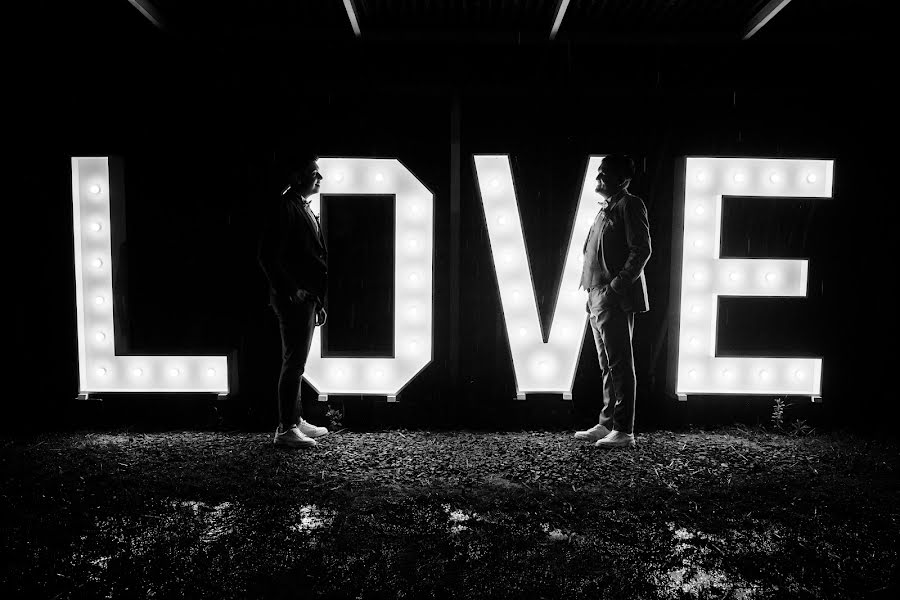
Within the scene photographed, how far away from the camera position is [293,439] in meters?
3.81

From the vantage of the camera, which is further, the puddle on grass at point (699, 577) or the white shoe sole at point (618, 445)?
the white shoe sole at point (618, 445)

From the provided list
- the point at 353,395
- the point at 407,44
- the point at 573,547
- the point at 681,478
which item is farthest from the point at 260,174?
the point at 681,478

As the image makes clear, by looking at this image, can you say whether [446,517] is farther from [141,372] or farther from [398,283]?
[141,372]

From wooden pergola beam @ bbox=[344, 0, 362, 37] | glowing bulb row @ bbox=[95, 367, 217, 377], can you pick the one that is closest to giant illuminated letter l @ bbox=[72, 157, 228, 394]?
glowing bulb row @ bbox=[95, 367, 217, 377]

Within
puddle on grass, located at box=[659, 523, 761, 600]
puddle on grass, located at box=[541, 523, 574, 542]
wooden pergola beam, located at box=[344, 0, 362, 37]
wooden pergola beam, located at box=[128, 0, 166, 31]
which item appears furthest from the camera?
wooden pergola beam, located at box=[128, 0, 166, 31]

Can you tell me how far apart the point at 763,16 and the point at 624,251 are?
7.03ft

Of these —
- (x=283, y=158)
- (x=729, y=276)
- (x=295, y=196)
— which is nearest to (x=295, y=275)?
(x=295, y=196)

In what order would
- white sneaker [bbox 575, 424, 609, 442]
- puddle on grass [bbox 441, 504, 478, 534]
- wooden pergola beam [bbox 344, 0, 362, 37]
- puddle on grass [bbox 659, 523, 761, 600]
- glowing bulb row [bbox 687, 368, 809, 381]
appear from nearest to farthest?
1. puddle on grass [bbox 659, 523, 761, 600]
2. puddle on grass [bbox 441, 504, 478, 534]
3. wooden pergola beam [bbox 344, 0, 362, 37]
4. white sneaker [bbox 575, 424, 609, 442]
5. glowing bulb row [bbox 687, 368, 809, 381]

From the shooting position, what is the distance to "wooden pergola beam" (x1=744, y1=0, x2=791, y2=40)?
3.54 m

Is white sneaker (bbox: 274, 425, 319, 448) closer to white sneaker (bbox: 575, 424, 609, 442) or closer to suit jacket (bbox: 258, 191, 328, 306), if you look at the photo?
suit jacket (bbox: 258, 191, 328, 306)

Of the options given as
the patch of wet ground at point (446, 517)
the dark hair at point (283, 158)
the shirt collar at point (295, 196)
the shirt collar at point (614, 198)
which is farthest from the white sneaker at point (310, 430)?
the shirt collar at point (614, 198)

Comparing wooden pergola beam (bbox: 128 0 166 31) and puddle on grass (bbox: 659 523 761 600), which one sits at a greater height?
wooden pergola beam (bbox: 128 0 166 31)

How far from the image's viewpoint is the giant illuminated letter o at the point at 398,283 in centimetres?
406

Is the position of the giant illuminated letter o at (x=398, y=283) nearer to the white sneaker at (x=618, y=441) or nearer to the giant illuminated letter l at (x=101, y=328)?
the giant illuminated letter l at (x=101, y=328)
